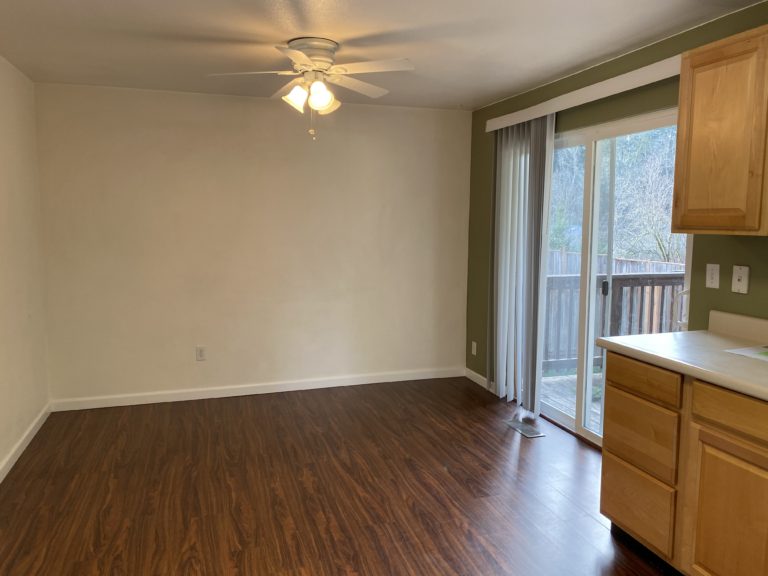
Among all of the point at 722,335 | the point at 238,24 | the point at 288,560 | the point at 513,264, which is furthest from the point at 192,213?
the point at 722,335

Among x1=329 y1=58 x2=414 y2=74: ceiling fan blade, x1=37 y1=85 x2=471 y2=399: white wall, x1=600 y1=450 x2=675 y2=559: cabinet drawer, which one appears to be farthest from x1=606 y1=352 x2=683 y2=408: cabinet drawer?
x1=37 y1=85 x2=471 y2=399: white wall

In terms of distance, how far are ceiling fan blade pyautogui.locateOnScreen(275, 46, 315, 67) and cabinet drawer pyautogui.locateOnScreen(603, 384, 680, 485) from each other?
7.18ft

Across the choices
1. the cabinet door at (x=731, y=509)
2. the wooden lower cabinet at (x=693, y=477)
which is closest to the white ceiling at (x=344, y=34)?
the wooden lower cabinet at (x=693, y=477)

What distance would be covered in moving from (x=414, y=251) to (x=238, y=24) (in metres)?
2.66

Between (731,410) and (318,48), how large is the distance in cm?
254

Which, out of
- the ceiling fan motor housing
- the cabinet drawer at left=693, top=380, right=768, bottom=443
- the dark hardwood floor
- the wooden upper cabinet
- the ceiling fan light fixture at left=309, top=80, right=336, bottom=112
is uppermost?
the ceiling fan motor housing

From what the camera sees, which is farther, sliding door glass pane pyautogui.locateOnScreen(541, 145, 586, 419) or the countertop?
sliding door glass pane pyautogui.locateOnScreen(541, 145, 586, 419)

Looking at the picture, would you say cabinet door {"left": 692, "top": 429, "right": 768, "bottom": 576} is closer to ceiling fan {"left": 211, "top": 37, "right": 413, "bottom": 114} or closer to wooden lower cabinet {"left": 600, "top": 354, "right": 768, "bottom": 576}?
wooden lower cabinet {"left": 600, "top": 354, "right": 768, "bottom": 576}

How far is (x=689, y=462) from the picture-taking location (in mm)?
2199

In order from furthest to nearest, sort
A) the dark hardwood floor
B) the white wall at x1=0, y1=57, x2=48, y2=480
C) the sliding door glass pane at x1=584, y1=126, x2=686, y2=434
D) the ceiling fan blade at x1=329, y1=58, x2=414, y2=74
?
the white wall at x1=0, y1=57, x2=48, y2=480 → the sliding door glass pane at x1=584, y1=126, x2=686, y2=434 → the ceiling fan blade at x1=329, y1=58, x2=414, y2=74 → the dark hardwood floor

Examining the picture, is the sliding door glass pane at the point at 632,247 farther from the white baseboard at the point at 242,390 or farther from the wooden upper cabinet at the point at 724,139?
the white baseboard at the point at 242,390

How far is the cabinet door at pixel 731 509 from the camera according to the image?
1.91 metres

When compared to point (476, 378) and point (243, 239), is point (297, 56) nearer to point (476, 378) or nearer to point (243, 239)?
point (243, 239)

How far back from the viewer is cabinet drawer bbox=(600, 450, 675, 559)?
2.30 m
